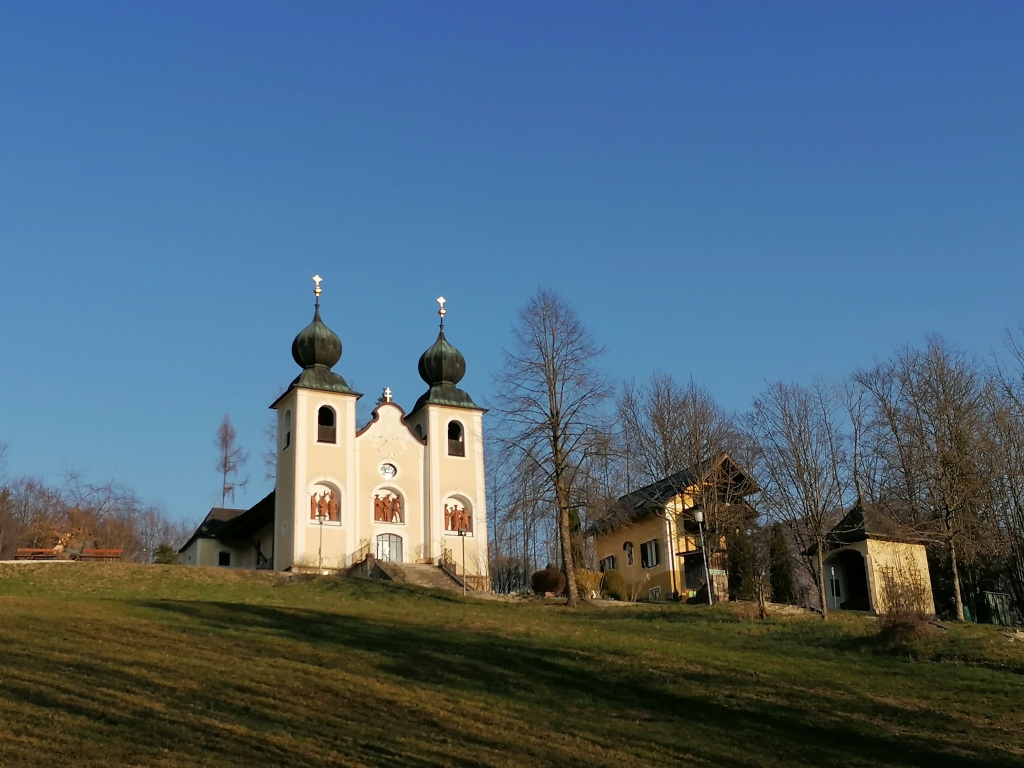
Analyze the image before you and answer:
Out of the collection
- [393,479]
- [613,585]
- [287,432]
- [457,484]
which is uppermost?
[287,432]

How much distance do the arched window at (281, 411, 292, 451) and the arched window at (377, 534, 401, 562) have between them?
577 cm

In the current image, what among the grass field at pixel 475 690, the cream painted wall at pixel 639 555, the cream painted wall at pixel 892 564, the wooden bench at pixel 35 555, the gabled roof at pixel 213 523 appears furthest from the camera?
the gabled roof at pixel 213 523

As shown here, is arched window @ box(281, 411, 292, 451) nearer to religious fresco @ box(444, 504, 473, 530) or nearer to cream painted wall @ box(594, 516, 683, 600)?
religious fresco @ box(444, 504, 473, 530)

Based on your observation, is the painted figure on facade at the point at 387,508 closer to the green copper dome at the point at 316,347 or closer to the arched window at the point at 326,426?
the arched window at the point at 326,426

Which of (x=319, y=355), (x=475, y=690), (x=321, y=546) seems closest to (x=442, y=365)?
(x=319, y=355)

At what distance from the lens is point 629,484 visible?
167 ft

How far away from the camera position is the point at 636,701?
18344 mm

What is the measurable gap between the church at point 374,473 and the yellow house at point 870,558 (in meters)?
14.2

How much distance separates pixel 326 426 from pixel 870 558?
22.7 meters

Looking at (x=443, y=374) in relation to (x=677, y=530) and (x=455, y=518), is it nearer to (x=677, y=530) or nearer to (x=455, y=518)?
(x=455, y=518)

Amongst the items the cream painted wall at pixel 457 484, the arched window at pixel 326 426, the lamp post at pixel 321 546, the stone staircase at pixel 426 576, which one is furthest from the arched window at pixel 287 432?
the stone staircase at pixel 426 576

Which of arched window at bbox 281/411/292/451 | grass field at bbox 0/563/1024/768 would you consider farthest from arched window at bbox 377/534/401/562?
grass field at bbox 0/563/1024/768

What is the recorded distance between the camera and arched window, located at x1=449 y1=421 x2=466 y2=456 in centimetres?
4900

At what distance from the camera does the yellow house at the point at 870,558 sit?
3984 cm
